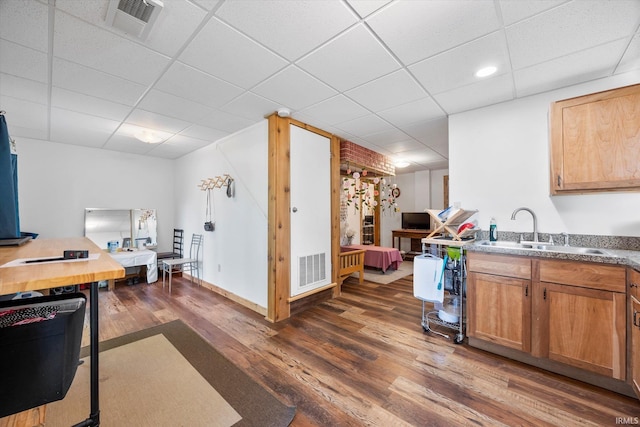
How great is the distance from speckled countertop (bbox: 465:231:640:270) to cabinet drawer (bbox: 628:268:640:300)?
45 mm

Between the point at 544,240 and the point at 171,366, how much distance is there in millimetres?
3674

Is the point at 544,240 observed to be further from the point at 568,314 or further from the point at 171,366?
the point at 171,366

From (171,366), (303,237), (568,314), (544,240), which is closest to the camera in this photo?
(568,314)

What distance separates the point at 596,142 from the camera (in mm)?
2090

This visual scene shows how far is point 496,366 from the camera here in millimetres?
2166

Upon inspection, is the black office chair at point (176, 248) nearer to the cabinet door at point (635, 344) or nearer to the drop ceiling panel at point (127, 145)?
the drop ceiling panel at point (127, 145)

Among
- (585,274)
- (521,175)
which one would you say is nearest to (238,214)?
Result: (521,175)

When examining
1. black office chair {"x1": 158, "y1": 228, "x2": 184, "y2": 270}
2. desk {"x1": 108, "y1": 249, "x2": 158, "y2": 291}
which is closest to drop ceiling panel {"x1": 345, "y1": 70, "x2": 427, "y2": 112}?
desk {"x1": 108, "y1": 249, "x2": 158, "y2": 291}

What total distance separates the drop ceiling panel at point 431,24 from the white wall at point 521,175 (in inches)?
53.2

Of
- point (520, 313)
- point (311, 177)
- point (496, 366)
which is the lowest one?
point (496, 366)

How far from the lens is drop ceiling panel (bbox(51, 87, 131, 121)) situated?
2.60 metres

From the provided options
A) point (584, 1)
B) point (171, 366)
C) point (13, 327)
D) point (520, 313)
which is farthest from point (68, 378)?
point (584, 1)

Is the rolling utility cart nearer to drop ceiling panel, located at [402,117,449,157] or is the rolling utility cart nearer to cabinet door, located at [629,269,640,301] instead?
cabinet door, located at [629,269,640,301]

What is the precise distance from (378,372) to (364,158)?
356 cm
